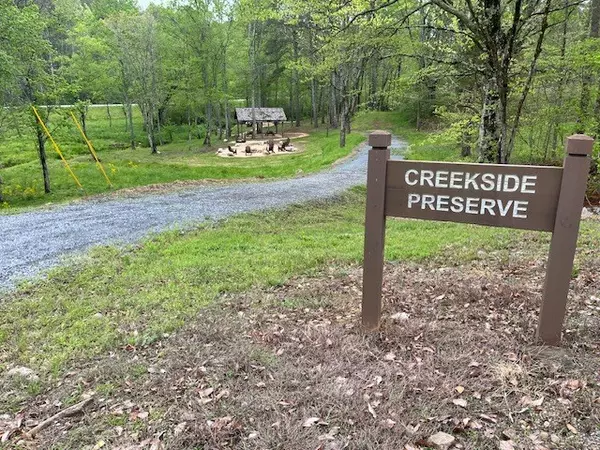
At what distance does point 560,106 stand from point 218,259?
1247cm

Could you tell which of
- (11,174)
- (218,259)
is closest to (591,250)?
(218,259)

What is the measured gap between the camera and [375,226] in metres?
3.25

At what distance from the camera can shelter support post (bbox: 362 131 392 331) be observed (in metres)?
3.15

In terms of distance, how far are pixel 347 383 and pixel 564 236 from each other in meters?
1.75

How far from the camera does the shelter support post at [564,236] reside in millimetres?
2713

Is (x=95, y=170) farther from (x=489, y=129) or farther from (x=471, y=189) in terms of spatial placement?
(x=471, y=189)

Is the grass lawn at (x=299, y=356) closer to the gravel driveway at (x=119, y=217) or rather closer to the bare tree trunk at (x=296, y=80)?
the gravel driveway at (x=119, y=217)

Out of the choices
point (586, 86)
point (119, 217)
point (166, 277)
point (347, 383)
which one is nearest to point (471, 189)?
point (347, 383)

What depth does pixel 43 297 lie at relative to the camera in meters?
4.64

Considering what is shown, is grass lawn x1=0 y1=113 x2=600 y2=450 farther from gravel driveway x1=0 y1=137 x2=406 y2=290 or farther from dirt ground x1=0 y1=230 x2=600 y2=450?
gravel driveway x1=0 y1=137 x2=406 y2=290

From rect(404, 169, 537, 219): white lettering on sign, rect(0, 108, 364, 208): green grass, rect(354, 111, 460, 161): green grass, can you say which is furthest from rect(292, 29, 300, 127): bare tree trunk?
rect(404, 169, 537, 219): white lettering on sign

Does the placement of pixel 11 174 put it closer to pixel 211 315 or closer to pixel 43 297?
pixel 43 297

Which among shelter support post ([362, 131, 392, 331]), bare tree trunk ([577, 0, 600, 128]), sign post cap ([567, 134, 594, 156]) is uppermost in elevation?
bare tree trunk ([577, 0, 600, 128])

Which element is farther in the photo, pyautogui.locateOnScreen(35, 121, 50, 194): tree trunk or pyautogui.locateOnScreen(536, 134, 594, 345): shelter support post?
pyautogui.locateOnScreen(35, 121, 50, 194): tree trunk
